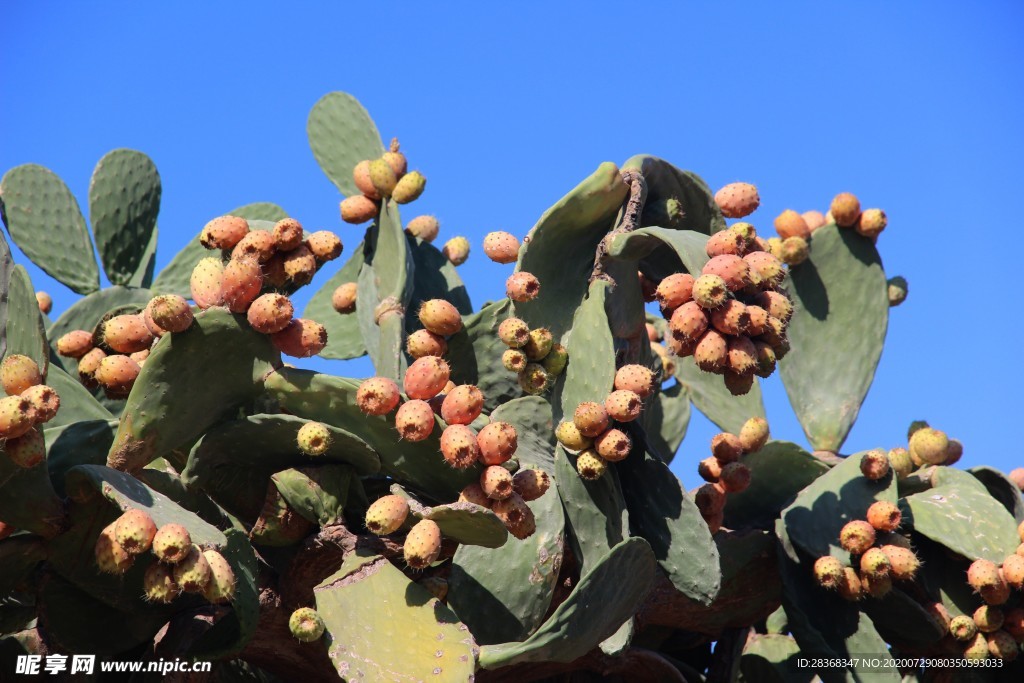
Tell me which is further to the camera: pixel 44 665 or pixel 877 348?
pixel 877 348

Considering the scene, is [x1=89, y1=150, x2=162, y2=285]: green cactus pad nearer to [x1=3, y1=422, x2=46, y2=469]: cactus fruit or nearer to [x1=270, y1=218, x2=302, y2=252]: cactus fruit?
[x1=270, y1=218, x2=302, y2=252]: cactus fruit

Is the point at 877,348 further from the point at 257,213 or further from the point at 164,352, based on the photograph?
the point at 164,352

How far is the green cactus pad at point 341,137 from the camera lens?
362cm

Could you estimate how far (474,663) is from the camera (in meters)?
2.33

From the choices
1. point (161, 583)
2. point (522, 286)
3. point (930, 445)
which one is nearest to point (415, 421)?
point (522, 286)

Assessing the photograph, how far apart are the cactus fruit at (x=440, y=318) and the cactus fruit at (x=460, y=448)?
389mm

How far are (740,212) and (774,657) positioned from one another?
1.13 metres

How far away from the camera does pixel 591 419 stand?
2510mm

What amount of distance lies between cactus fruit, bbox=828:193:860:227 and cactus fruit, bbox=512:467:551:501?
1.49 meters

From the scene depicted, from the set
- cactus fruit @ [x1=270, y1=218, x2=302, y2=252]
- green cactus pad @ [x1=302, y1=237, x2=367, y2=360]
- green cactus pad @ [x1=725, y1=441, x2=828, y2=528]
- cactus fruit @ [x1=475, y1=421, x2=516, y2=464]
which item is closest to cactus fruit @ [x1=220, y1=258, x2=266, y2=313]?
cactus fruit @ [x1=270, y1=218, x2=302, y2=252]

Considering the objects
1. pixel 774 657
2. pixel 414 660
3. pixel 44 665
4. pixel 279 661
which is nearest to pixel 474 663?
pixel 414 660

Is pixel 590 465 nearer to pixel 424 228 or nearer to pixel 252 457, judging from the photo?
pixel 252 457

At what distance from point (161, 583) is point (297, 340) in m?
0.60

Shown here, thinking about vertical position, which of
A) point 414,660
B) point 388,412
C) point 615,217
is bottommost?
point 414,660
